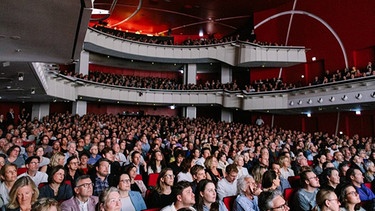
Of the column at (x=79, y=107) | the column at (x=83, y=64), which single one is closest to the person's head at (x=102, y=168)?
the column at (x=79, y=107)

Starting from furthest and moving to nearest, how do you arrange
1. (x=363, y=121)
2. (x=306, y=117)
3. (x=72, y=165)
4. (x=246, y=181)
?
(x=306, y=117) → (x=363, y=121) → (x=72, y=165) → (x=246, y=181)

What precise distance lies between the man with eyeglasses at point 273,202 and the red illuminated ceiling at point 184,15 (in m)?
12.5

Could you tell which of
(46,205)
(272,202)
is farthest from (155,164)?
(46,205)

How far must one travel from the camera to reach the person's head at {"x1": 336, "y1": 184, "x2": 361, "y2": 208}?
2443 mm

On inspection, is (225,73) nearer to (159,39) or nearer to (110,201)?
(159,39)

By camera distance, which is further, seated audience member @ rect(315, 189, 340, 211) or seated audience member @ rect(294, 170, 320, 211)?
seated audience member @ rect(294, 170, 320, 211)

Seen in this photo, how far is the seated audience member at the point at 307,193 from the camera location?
2.76 meters

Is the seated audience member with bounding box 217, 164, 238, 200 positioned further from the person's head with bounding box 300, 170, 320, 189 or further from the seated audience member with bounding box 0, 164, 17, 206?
the seated audience member with bounding box 0, 164, 17, 206

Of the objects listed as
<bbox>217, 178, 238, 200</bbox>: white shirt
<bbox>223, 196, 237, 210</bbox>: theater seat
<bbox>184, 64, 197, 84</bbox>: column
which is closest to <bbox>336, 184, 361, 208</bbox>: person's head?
<bbox>223, 196, 237, 210</bbox>: theater seat

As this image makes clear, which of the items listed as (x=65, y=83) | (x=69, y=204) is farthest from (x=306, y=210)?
(x=65, y=83)

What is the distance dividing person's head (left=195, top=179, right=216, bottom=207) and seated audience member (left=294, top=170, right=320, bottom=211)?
945 millimetres

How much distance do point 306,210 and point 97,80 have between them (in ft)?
37.7

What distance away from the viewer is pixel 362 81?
357 inches

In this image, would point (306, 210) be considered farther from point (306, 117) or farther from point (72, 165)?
point (306, 117)
